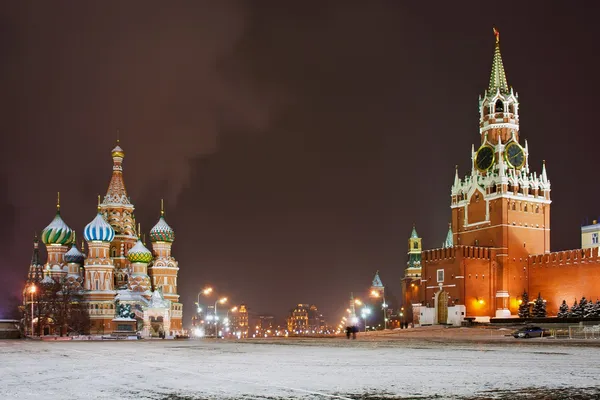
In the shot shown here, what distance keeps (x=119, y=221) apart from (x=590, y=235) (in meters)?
57.7

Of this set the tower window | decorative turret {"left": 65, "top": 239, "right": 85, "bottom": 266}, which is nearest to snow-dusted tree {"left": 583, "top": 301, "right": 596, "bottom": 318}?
the tower window

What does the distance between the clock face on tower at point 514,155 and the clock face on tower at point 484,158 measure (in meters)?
1.67

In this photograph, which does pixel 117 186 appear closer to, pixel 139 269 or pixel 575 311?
pixel 139 269

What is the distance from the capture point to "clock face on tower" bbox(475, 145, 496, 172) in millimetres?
83750

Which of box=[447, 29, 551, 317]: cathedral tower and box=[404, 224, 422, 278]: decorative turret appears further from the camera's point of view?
box=[404, 224, 422, 278]: decorative turret

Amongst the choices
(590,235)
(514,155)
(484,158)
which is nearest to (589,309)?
(590,235)

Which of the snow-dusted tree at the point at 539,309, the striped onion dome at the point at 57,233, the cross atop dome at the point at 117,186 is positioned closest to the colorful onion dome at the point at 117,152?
the cross atop dome at the point at 117,186

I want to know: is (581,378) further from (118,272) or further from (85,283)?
(118,272)

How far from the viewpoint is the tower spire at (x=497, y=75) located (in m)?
87.5

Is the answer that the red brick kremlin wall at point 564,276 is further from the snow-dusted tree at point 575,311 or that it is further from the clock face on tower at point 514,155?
the clock face on tower at point 514,155

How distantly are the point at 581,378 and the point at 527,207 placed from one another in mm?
70557

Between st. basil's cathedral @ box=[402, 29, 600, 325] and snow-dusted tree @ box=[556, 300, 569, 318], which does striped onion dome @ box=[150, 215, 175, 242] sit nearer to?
st. basil's cathedral @ box=[402, 29, 600, 325]

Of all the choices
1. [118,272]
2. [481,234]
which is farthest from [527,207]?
[118,272]

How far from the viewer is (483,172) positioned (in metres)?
84.6
